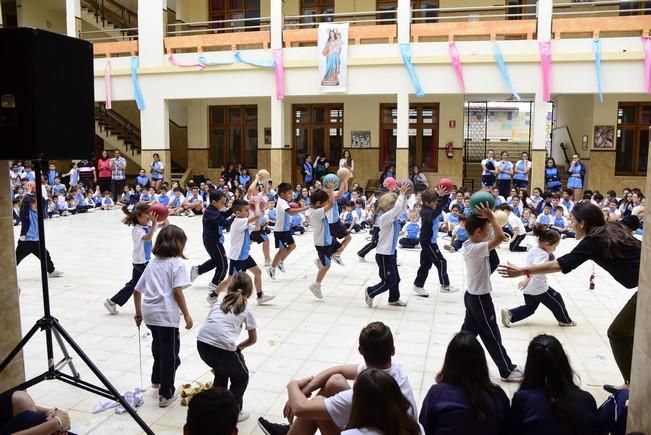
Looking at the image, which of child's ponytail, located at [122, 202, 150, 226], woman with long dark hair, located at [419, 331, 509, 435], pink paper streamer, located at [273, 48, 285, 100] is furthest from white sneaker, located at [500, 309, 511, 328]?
pink paper streamer, located at [273, 48, 285, 100]

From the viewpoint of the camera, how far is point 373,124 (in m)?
20.8

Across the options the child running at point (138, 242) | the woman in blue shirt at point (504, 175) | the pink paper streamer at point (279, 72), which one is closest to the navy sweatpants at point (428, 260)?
the child running at point (138, 242)

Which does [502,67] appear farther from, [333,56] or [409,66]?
[333,56]

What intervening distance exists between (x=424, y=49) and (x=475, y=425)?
15.6 metres

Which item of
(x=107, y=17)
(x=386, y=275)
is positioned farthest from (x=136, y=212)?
(x=107, y=17)

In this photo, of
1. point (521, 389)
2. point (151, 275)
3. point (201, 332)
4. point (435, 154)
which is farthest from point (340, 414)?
point (435, 154)

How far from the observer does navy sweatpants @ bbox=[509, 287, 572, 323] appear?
6.29m

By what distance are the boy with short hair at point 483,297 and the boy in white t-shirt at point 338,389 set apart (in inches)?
73.0

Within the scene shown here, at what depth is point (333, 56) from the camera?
17.5m

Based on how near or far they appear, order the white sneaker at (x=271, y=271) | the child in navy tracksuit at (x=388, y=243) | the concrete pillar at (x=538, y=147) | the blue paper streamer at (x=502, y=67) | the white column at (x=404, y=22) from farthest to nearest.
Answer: the white column at (x=404, y=22), the concrete pillar at (x=538, y=147), the blue paper streamer at (x=502, y=67), the white sneaker at (x=271, y=271), the child in navy tracksuit at (x=388, y=243)

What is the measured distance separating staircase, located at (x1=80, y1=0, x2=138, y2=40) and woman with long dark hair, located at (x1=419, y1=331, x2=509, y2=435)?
2067cm

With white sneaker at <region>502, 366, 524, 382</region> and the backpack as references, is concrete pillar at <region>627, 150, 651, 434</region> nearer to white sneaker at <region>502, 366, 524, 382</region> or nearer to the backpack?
the backpack

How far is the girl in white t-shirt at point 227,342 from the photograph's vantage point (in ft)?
13.0

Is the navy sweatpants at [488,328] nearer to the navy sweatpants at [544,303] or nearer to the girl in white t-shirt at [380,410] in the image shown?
the navy sweatpants at [544,303]
